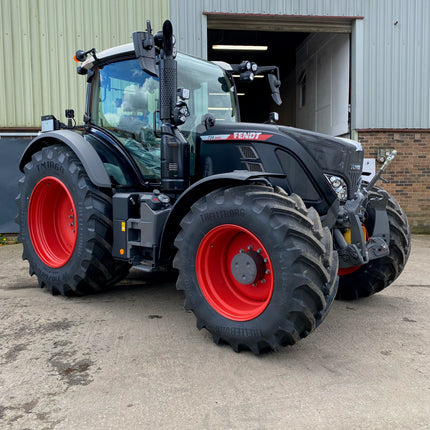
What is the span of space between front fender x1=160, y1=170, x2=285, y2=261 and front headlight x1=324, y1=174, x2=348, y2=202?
1.63ft

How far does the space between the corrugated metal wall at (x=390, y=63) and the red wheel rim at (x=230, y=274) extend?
696 cm

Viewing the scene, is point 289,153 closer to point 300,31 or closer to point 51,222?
point 51,222

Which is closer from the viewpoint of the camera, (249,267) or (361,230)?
(249,267)

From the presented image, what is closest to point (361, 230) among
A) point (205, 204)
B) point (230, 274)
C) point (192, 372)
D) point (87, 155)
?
point (230, 274)

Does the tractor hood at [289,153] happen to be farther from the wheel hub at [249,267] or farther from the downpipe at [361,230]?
the wheel hub at [249,267]

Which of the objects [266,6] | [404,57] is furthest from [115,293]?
[404,57]

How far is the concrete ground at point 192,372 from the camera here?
2.23 m

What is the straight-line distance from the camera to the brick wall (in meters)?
9.30

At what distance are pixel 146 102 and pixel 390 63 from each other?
7.05 meters

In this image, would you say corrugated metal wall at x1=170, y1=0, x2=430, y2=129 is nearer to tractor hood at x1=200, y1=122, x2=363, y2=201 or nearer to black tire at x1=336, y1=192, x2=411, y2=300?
black tire at x1=336, y1=192, x2=411, y2=300

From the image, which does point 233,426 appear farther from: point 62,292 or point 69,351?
point 62,292

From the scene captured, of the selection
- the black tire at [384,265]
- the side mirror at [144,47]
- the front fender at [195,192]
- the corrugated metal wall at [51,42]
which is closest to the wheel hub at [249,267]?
the front fender at [195,192]

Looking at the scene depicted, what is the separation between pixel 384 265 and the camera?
4.08 metres

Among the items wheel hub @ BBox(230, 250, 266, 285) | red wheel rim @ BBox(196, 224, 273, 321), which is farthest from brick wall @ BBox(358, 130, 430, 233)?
wheel hub @ BBox(230, 250, 266, 285)
